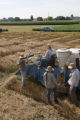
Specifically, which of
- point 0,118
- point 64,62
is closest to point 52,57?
point 64,62

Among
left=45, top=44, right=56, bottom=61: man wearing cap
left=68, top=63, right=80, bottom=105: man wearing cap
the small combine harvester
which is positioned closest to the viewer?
left=68, top=63, right=80, bottom=105: man wearing cap

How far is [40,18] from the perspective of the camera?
422 feet

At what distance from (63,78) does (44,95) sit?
3.28 feet

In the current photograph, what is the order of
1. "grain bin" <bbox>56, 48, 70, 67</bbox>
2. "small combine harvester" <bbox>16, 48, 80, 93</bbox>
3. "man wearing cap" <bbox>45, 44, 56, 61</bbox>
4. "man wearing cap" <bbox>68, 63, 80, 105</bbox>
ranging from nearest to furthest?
"man wearing cap" <bbox>68, 63, 80, 105</bbox>
"small combine harvester" <bbox>16, 48, 80, 93</bbox>
"grain bin" <bbox>56, 48, 70, 67</bbox>
"man wearing cap" <bbox>45, 44, 56, 61</bbox>

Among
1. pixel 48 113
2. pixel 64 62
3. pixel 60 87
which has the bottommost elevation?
pixel 48 113

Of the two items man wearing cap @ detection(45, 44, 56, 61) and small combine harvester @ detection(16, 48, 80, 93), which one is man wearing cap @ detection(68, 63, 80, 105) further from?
man wearing cap @ detection(45, 44, 56, 61)

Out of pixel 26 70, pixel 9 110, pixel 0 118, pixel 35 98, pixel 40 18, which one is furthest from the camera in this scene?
pixel 40 18

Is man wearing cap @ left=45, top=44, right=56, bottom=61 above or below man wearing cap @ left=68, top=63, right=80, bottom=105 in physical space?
above

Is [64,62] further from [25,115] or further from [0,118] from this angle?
[0,118]

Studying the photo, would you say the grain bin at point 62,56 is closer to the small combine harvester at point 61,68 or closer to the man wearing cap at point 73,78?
the small combine harvester at point 61,68

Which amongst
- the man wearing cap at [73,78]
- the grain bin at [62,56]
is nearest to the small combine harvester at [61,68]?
the grain bin at [62,56]

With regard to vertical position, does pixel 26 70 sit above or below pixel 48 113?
above

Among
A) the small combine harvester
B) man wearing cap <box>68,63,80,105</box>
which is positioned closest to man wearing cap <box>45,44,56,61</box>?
the small combine harvester

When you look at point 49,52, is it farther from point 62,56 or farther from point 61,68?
point 61,68
